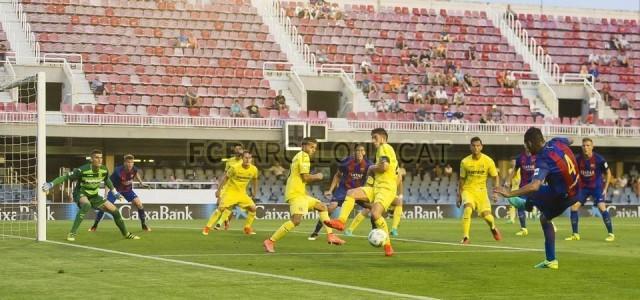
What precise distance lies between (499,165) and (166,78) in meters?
14.4

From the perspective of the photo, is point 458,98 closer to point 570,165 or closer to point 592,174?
point 592,174

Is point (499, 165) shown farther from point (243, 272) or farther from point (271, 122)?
point (243, 272)

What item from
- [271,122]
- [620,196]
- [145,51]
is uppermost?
[145,51]

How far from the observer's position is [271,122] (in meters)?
42.9

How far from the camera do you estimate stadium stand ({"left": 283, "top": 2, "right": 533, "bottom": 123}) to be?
50156 mm

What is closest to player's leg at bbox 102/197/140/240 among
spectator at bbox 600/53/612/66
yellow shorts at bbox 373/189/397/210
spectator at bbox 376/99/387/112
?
yellow shorts at bbox 373/189/397/210

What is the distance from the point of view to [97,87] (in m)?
44.0

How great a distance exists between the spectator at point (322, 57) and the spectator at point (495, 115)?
25.1 ft

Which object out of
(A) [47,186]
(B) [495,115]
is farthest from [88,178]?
(B) [495,115]

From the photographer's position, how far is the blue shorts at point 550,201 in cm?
1489

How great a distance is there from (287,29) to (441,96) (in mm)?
7780

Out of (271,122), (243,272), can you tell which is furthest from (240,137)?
(243,272)

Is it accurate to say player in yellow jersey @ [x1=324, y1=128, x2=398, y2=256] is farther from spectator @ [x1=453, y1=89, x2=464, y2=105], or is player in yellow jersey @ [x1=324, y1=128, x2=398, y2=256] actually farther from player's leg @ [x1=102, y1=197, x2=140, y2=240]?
spectator @ [x1=453, y1=89, x2=464, y2=105]

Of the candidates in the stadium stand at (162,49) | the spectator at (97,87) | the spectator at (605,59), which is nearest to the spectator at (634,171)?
the spectator at (605,59)
